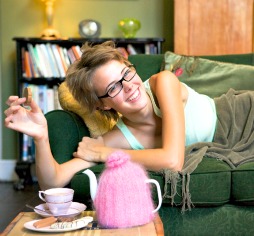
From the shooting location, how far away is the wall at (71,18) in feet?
12.6

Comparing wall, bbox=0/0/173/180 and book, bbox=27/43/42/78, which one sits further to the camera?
wall, bbox=0/0/173/180

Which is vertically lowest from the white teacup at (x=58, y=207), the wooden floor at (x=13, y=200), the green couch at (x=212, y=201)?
the wooden floor at (x=13, y=200)

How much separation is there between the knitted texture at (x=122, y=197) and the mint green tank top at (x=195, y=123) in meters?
0.73

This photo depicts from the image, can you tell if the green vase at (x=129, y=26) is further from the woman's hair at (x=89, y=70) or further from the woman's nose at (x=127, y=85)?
the woman's nose at (x=127, y=85)

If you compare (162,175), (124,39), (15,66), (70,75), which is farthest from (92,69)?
(15,66)

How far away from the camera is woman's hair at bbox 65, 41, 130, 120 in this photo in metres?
1.75

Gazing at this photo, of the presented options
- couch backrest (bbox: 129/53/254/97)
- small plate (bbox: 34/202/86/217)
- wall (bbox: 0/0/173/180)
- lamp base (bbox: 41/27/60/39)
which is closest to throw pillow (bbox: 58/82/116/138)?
couch backrest (bbox: 129/53/254/97)

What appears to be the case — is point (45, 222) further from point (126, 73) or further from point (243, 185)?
point (243, 185)

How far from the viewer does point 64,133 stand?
199 cm

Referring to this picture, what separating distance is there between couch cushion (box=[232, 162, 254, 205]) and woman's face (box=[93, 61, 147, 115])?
0.45m

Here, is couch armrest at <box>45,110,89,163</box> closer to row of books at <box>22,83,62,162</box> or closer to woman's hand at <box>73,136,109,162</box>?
woman's hand at <box>73,136,109,162</box>

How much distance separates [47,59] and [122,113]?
6.07ft

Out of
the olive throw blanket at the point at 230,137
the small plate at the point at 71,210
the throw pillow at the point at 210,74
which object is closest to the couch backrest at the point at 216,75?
the throw pillow at the point at 210,74

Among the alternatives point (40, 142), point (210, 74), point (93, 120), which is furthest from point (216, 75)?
point (40, 142)
